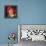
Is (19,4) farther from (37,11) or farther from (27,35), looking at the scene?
(27,35)

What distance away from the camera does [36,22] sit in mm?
4859

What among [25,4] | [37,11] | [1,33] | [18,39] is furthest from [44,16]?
[1,33]

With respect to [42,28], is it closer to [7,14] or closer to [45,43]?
[45,43]

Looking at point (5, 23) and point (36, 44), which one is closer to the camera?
point (36, 44)

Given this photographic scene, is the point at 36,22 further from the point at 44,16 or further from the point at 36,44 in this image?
the point at 36,44

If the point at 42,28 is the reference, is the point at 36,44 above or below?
below

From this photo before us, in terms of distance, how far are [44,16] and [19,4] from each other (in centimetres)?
92

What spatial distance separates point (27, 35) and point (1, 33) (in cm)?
87

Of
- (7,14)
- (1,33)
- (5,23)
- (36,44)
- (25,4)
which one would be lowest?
(36,44)

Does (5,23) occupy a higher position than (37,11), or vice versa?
(37,11)

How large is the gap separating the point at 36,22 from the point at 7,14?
0.99m

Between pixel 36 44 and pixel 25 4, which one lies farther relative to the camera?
pixel 25 4

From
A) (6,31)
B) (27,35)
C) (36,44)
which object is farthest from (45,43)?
(6,31)

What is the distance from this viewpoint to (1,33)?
4820mm
